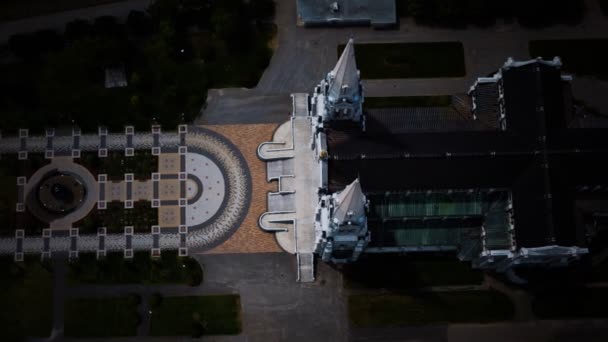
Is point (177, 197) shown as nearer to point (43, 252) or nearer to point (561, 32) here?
point (43, 252)

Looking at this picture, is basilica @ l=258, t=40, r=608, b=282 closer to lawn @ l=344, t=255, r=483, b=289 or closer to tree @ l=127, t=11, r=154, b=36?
lawn @ l=344, t=255, r=483, b=289

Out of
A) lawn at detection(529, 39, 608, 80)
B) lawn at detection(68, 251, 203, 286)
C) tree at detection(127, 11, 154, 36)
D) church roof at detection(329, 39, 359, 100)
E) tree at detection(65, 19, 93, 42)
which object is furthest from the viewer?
lawn at detection(529, 39, 608, 80)

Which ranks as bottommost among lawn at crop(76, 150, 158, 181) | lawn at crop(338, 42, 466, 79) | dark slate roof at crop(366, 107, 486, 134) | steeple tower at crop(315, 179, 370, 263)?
steeple tower at crop(315, 179, 370, 263)

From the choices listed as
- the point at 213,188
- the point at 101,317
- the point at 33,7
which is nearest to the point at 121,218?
the point at 213,188

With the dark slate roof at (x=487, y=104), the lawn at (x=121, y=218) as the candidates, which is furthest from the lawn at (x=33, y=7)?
the dark slate roof at (x=487, y=104)

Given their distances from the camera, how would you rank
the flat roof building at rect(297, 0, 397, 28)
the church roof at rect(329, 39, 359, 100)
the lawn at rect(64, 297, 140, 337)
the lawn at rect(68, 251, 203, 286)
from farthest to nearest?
the flat roof building at rect(297, 0, 397, 28), the lawn at rect(68, 251, 203, 286), the lawn at rect(64, 297, 140, 337), the church roof at rect(329, 39, 359, 100)

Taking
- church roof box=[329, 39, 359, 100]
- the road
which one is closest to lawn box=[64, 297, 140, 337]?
the road

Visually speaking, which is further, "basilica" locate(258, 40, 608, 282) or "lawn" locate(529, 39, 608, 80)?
"lawn" locate(529, 39, 608, 80)
